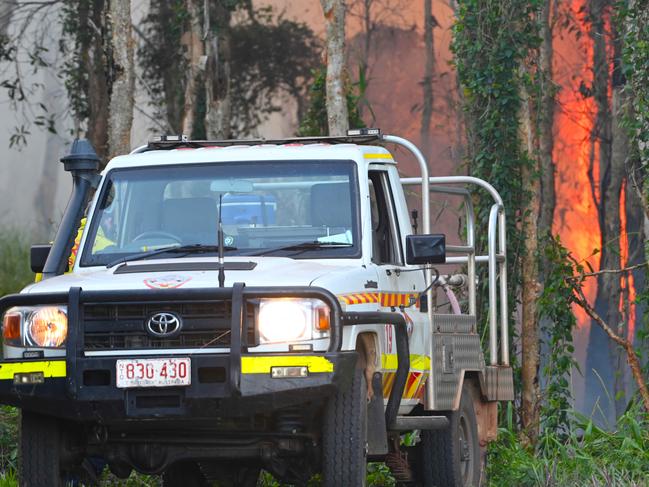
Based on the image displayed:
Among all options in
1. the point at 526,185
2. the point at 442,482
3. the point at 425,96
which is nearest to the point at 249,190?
the point at 442,482

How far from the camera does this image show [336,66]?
2112 centimetres

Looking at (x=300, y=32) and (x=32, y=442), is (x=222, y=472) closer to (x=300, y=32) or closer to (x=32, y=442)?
(x=32, y=442)

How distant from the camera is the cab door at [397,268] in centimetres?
876

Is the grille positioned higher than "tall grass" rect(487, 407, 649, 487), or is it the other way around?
the grille

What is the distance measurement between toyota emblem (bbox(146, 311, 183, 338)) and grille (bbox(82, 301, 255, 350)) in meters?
0.02

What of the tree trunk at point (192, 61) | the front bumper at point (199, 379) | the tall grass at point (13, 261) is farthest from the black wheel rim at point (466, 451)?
the tree trunk at point (192, 61)

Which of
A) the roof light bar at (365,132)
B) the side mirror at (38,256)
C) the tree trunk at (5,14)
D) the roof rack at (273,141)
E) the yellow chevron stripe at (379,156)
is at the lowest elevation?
the side mirror at (38,256)

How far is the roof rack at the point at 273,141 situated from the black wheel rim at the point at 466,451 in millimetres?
2032

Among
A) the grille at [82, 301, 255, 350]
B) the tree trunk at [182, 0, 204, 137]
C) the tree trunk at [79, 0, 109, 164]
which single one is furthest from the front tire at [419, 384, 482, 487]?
the tree trunk at [182, 0, 204, 137]

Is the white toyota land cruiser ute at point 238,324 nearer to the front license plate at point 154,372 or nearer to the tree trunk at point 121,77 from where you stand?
the front license plate at point 154,372

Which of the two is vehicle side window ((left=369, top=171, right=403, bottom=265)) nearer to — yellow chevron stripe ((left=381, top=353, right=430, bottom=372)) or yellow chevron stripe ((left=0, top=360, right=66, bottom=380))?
yellow chevron stripe ((left=381, top=353, right=430, bottom=372))

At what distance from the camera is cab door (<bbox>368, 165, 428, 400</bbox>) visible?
28.7 ft

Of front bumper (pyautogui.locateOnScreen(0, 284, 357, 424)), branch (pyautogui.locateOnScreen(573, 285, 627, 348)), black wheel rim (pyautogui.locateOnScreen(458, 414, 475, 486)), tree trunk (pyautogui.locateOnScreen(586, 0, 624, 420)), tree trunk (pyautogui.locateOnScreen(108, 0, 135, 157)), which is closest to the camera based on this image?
front bumper (pyautogui.locateOnScreen(0, 284, 357, 424))

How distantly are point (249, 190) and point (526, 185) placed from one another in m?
14.4
